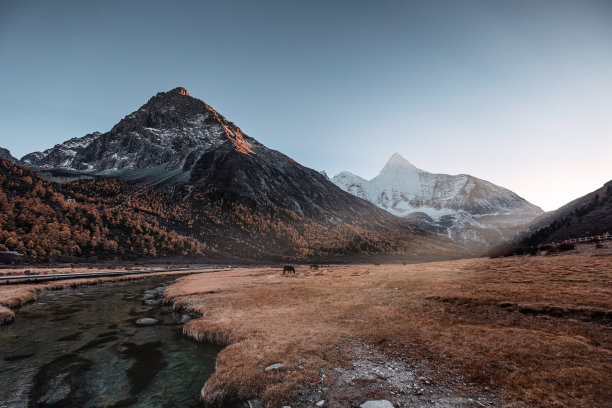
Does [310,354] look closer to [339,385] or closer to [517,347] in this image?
[339,385]

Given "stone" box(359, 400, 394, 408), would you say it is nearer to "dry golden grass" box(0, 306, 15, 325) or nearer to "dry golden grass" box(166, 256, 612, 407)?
"dry golden grass" box(166, 256, 612, 407)

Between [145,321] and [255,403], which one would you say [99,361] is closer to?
[145,321]

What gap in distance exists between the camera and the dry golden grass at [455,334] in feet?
36.1

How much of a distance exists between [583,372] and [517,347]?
281 cm

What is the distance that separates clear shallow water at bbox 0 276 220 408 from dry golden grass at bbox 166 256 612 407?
2293mm

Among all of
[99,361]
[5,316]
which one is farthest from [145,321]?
[5,316]

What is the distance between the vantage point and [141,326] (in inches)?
1042

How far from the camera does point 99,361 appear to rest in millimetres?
18047

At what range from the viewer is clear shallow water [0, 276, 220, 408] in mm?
13703

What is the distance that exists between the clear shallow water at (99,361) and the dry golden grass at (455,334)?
2.29 m

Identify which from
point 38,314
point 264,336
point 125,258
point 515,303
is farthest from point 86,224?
point 515,303

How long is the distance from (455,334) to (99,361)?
913 inches

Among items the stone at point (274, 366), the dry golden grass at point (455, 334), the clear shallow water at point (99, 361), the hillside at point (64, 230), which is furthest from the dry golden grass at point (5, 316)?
the hillside at point (64, 230)

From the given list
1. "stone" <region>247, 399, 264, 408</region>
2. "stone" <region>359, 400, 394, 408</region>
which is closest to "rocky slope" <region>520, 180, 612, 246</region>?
"stone" <region>359, 400, 394, 408</region>
